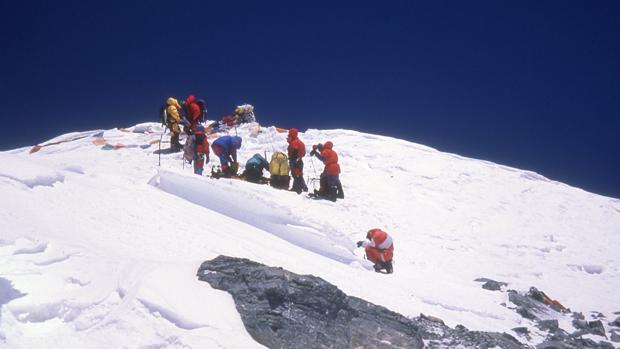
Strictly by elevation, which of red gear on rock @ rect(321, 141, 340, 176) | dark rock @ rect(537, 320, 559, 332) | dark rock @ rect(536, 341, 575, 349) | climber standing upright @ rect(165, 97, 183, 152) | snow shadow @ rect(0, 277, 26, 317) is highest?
climber standing upright @ rect(165, 97, 183, 152)

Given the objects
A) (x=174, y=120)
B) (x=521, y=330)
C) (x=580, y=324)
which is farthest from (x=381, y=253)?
(x=174, y=120)

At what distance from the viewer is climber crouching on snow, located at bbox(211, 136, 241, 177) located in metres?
13.7

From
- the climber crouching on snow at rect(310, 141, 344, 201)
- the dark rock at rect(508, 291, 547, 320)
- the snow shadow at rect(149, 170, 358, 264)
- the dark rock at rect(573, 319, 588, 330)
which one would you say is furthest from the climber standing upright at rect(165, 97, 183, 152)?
the dark rock at rect(573, 319, 588, 330)

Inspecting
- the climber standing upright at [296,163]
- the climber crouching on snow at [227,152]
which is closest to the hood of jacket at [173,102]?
the climber crouching on snow at [227,152]

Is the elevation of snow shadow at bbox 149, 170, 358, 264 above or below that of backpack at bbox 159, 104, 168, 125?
below

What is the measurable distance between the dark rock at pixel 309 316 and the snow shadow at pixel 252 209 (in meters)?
3.45

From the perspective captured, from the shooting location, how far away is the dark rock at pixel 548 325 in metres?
7.57

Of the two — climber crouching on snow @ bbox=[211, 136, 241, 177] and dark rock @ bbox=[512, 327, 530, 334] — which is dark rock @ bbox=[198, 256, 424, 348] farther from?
climber crouching on snow @ bbox=[211, 136, 241, 177]

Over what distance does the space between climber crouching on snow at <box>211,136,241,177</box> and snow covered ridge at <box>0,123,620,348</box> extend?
1.80 metres

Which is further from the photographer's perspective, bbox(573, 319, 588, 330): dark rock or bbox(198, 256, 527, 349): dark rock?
bbox(573, 319, 588, 330): dark rock

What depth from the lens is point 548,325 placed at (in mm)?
7680

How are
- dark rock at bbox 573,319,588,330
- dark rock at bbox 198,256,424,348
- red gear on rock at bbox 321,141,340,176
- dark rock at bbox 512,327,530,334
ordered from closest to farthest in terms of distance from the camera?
1. dark rock at bbox 198,256,424,348
2. dark rock at bbox 512,327,530,334
3. dark rock at bbox 573,319,588,330
4. red gear on rock at bbox 321,141,340,176

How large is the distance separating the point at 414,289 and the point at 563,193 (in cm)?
1294

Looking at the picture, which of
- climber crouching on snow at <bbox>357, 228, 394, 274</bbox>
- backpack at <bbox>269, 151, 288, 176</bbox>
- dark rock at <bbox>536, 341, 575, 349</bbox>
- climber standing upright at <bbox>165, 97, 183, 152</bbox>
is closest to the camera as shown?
dark rock at <bbox>536, 341, 575, 349</bbox>
